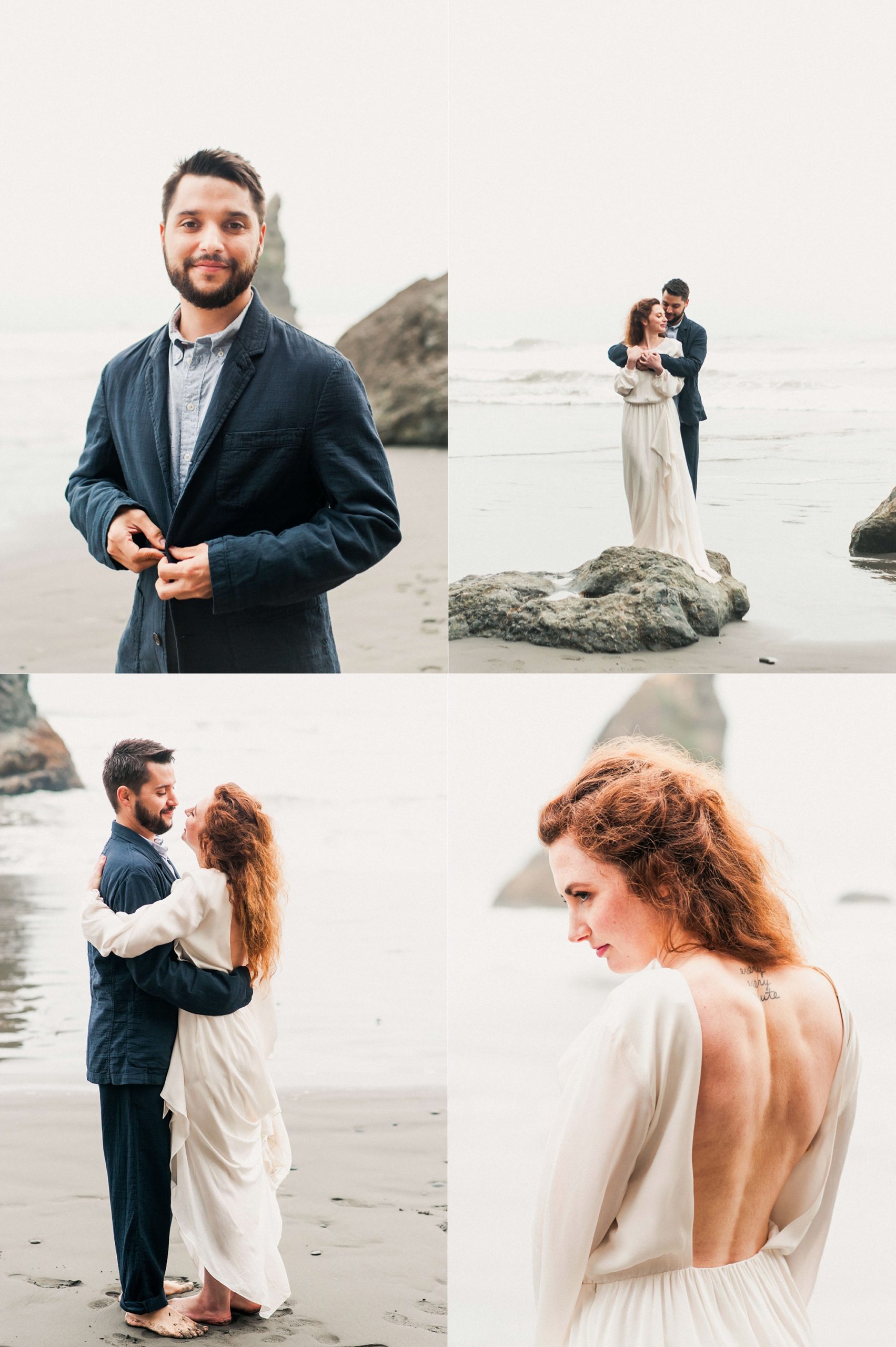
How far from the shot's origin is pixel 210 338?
9.20 ft

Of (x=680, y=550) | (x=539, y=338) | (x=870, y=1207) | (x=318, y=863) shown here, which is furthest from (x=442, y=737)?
(x=870, y=1207)

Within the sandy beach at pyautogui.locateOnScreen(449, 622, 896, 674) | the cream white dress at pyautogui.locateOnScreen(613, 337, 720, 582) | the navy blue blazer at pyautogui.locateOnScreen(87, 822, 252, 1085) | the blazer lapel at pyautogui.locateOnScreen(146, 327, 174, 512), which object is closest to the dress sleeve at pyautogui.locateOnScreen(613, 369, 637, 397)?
the cream white dress at pyautogui.locateOnScreen(613, 337, 720, 582)

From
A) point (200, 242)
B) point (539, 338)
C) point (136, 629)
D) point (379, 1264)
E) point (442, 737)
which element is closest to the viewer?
point (200, 242)

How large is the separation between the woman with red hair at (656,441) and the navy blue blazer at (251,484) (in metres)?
0.81

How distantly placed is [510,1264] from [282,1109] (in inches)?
30.4

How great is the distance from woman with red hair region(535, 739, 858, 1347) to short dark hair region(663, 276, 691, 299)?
6.10ft

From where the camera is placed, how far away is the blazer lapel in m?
2.79

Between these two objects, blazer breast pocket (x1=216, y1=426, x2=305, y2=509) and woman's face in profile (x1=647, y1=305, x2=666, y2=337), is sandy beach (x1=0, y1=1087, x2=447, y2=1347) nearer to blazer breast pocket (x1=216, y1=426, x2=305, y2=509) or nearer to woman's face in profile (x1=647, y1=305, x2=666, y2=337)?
blazer breast pocket (x1=216, y1=426, x2=305, y2=509)

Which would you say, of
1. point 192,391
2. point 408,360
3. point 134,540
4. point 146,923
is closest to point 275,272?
point 408,360

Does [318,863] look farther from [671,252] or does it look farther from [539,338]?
[671,252]

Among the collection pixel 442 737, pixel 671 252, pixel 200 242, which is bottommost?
pixel 442 737

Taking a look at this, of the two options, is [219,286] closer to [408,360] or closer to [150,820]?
[408,360]

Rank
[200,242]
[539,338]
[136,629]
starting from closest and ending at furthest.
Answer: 1. [200,242]
2. [136,629]
3. [539,338]

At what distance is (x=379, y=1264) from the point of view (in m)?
3.22
